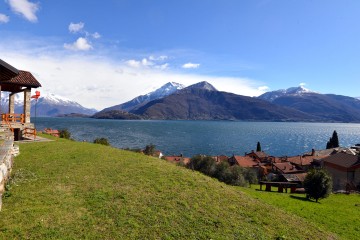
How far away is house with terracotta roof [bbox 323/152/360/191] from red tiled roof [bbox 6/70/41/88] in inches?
2547

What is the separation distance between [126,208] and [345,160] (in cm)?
7004

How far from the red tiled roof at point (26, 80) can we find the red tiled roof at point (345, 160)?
218 ft

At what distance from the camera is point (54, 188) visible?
1402 cm

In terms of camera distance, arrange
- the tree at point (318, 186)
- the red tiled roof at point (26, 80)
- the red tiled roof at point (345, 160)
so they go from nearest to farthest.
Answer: the red tiled roof at point (26, 80) → the tree at point (318, 186) → the red tiled roof at point (345, 160)

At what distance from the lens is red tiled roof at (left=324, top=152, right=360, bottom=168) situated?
208ft

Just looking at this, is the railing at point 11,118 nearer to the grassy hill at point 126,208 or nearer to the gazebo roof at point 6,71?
the gazebo roof at point 6,71

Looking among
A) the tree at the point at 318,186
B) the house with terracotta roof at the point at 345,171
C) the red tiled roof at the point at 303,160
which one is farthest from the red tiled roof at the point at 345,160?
the tree at the point at 318,186

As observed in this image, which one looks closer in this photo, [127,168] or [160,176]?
[160,176]

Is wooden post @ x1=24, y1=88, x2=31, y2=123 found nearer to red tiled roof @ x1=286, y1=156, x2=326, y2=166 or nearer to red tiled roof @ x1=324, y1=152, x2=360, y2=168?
red tiled roof @ x1=324, y1=152, x2=360, y2=168

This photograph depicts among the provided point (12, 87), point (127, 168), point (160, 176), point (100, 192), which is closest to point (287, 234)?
point (160, 176)

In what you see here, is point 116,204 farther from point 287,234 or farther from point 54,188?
point 287,234

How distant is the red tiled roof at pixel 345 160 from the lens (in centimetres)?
6341

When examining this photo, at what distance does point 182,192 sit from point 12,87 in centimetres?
2809

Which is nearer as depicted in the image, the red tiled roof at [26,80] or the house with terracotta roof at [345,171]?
the red tiled roof at [26,80]
